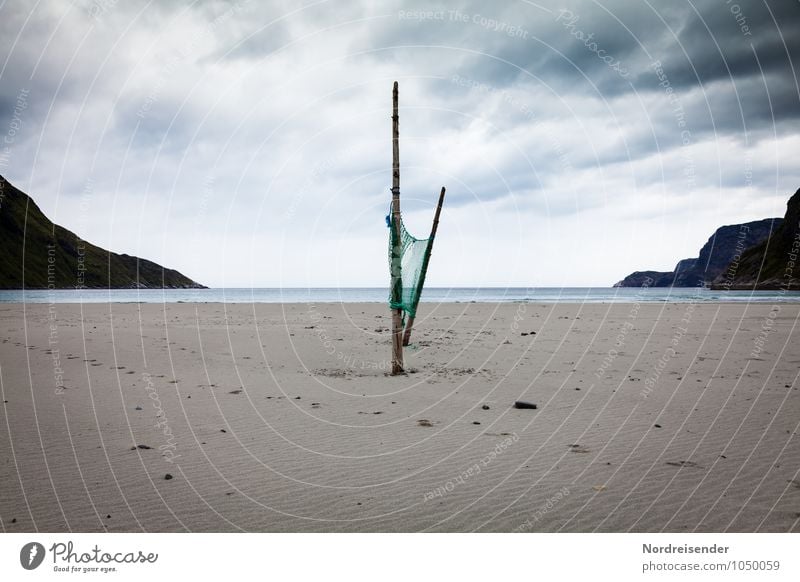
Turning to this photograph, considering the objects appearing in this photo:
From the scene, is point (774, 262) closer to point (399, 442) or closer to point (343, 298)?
point (343, 298)

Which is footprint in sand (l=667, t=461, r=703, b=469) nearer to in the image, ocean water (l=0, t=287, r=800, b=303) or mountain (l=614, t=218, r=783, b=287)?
ocean water (l=0, t=287, r=800, b=303)

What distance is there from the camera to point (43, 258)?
118438 millimetres

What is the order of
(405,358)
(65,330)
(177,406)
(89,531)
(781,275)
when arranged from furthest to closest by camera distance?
1. (781,275)
2. (65,330)
3. (405,358)
4. (177,406)
5. (89,531)

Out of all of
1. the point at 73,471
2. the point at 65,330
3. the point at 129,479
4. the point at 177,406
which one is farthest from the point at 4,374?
the point at 65,330

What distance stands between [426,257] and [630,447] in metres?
8.29

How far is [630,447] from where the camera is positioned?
5602mm

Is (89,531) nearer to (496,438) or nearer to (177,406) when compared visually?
(177,406)

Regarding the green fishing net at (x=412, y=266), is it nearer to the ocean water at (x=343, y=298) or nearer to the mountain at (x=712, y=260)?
the ocean water at (x=343, y=298)

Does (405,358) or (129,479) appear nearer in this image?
(129,479)
